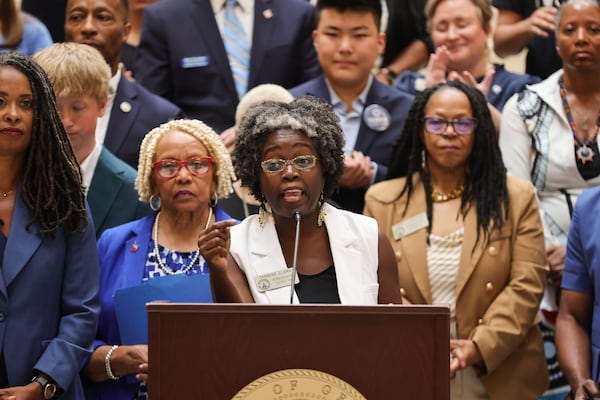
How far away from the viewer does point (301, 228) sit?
11.4 feet

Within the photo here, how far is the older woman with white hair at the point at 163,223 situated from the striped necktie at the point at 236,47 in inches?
55.0

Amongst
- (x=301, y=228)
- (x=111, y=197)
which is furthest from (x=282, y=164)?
(x=111, y=197)

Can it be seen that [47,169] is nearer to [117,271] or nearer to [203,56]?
[117,271]

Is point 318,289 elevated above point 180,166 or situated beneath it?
situated beneath

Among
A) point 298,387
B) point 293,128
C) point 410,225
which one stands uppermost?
point 293,128

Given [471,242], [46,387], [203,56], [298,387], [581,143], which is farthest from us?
[203,56]

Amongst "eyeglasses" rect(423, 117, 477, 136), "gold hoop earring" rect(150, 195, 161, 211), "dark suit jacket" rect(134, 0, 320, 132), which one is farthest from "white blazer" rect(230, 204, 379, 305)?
"dark suit jacket" rect(134, 0, 320, 132)

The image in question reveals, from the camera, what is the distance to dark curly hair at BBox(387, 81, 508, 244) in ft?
15.4

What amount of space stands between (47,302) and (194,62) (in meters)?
2.29

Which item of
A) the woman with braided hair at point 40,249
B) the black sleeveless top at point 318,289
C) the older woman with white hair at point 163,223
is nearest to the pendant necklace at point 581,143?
the older woman with white hair at point 163,223

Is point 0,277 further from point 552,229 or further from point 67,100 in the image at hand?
point 552,229

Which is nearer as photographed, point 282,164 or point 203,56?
point 282,164

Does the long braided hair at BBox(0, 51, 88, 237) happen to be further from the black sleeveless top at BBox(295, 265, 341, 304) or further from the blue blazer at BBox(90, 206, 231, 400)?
the black sleeveless top at BBox(295, 265, 341, 304)

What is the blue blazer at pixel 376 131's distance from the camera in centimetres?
522
